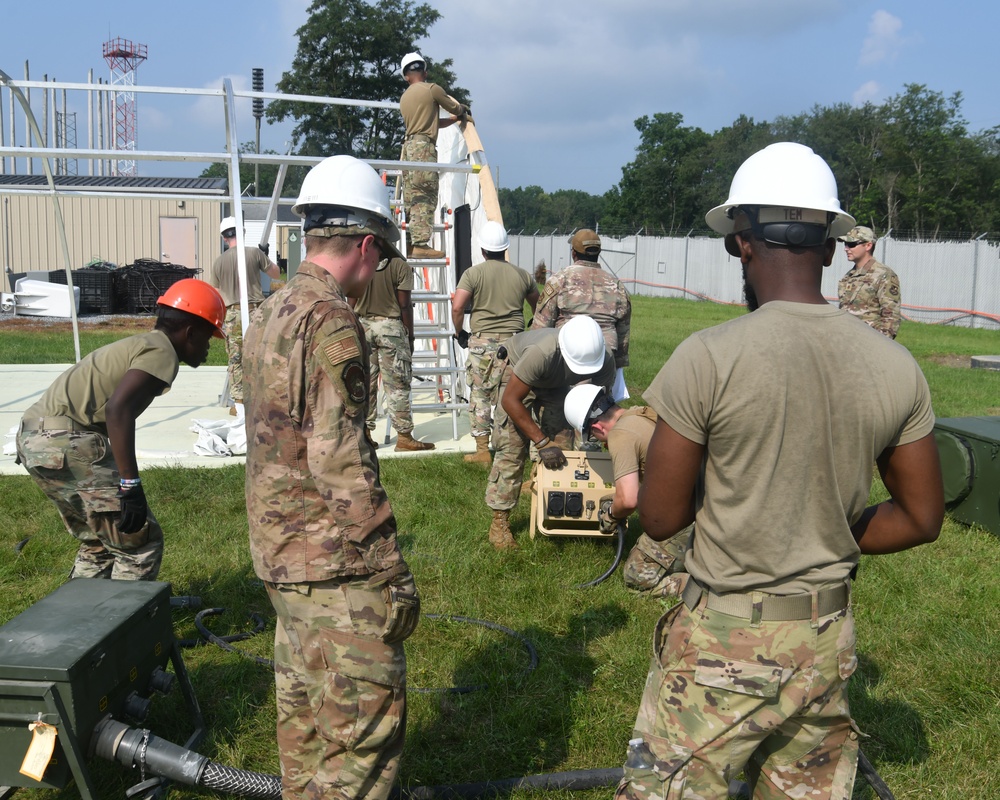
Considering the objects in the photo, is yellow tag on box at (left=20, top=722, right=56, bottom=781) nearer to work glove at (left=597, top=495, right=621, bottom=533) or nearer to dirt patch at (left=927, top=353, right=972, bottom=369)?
work glove at (left=597, top=495, right=621, bottom=533)

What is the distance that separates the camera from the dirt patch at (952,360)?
49.2ft

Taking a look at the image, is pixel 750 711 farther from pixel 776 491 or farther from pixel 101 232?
pixel 101 232

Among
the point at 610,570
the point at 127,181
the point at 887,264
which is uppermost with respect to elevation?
the point at 127,181

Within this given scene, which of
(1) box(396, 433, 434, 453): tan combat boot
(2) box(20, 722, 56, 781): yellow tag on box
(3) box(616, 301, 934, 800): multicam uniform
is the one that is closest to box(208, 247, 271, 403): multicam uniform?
(1) box(396, 433, 434, 453): tan combat boot

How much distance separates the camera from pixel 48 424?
389 centimetres

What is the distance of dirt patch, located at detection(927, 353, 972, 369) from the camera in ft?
49.2

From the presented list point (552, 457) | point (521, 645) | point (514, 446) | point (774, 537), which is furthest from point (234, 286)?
point (774, 537)

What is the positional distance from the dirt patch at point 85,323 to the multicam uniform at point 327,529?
16.3 m

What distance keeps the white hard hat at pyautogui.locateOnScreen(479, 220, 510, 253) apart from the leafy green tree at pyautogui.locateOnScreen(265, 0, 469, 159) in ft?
97.2

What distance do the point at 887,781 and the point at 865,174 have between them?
49934 mm

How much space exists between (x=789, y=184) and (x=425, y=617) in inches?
130

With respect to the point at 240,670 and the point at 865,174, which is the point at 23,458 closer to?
the point at 240,670

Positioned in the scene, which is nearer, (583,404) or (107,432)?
(107,432)

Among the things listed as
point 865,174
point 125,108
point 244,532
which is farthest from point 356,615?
point 865,174
